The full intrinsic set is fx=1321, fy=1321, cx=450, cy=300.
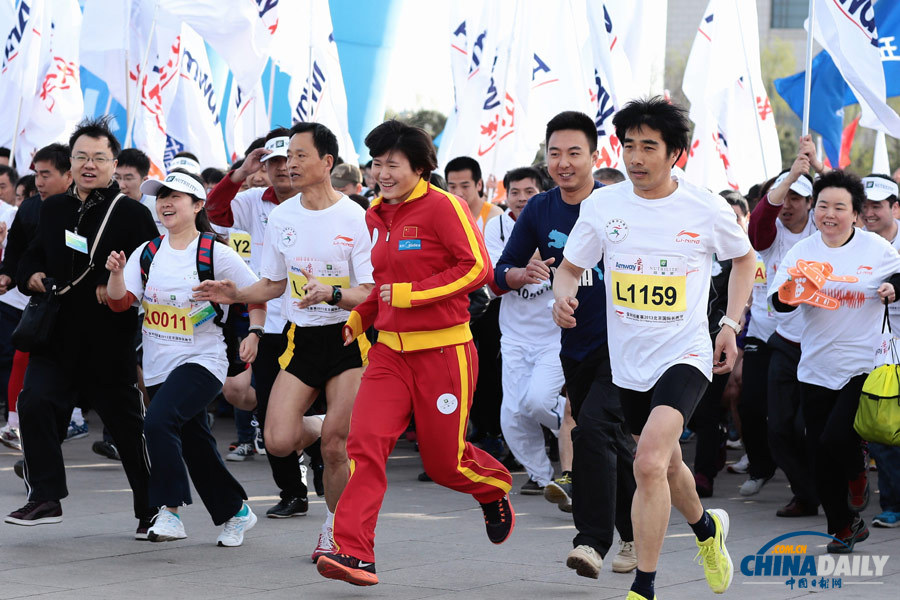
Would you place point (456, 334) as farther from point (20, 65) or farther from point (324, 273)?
point (20, 65)

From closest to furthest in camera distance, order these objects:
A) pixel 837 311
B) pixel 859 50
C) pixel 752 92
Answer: pixel 837 311, pixel 859 50, pixel 752 92

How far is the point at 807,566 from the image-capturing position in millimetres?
6762

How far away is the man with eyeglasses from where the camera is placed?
23.6 ft

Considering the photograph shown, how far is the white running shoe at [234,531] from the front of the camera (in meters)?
7.18

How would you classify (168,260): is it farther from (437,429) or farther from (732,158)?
(732,158)

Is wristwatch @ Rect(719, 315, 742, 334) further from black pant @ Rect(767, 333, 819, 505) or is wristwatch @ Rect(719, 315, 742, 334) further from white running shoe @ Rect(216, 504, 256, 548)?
white running shoe @ Rect(216, 504, 256, 548)

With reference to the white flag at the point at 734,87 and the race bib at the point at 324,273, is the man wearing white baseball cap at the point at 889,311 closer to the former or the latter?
the race bib at the point at 324,273

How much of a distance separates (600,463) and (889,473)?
260 centimetres

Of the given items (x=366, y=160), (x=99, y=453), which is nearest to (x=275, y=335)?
(x=99, y=453)

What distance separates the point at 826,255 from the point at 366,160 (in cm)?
1118

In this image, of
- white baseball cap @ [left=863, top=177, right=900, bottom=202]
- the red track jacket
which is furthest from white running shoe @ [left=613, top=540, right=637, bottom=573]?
white baseball cap @ [left=863, top=177, right=900, bottom=202]

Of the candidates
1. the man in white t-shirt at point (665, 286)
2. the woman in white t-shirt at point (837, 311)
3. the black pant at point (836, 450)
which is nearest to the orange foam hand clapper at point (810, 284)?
the woman in white t-shirt at point (837, 311)

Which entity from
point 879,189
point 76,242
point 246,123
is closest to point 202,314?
point 76,242

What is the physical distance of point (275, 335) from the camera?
8.50 m
